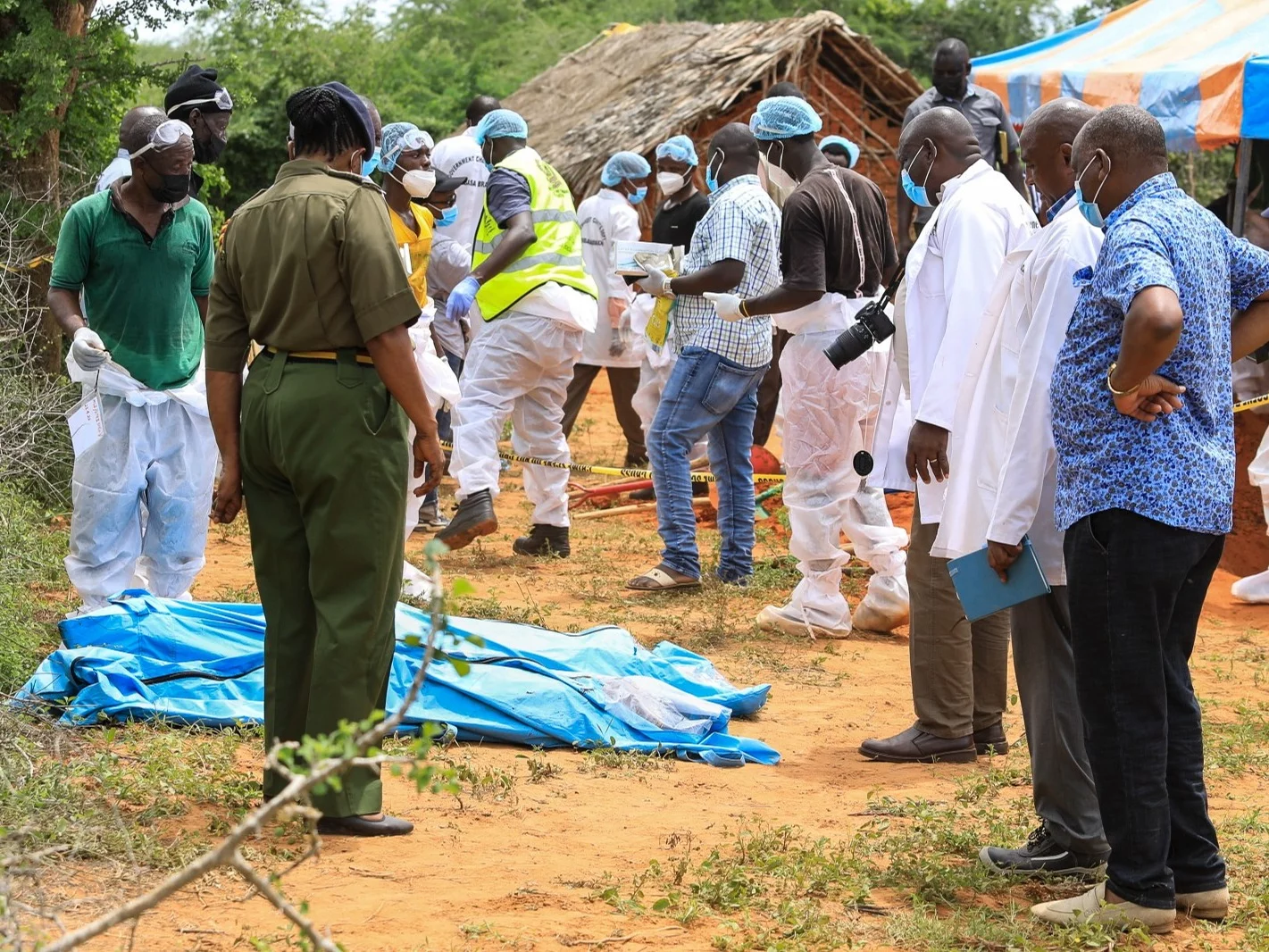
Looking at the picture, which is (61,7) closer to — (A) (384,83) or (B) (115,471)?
(B) (115,471)

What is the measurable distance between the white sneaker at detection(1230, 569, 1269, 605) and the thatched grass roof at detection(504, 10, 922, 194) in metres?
8.74

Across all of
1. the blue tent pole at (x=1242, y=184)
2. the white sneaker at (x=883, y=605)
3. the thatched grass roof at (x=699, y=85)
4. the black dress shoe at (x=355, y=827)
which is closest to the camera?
the black dress shoe at (x=355, y=827)

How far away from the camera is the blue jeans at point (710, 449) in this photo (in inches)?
303

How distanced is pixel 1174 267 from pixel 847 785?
2306 millimetres


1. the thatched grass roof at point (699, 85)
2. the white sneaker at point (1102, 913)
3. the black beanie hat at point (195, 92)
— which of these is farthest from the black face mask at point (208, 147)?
the thatched grass roof at point (699, 85)

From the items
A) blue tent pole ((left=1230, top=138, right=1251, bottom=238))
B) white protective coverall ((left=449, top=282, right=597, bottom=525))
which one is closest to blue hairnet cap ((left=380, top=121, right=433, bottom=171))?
white protective coverall ((left=449, top=282, right=597, bottom=525))

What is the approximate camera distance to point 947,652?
5242 millimetres

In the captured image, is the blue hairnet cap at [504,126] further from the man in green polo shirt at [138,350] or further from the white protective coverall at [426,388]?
the man in green polo shirt at [138,350]

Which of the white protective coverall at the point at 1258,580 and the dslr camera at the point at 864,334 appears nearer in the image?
the dslr camera at the point at 864,334

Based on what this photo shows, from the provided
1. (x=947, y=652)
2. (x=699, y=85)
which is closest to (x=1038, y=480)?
(x=947, y=652)

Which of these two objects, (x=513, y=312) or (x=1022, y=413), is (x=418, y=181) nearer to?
(x=513, y=312)

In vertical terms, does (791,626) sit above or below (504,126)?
below

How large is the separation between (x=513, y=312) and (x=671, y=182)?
7.70 feet

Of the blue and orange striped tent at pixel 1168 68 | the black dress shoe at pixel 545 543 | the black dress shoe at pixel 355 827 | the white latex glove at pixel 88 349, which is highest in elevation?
the blue and orange striped tent at pixel 1168 68
